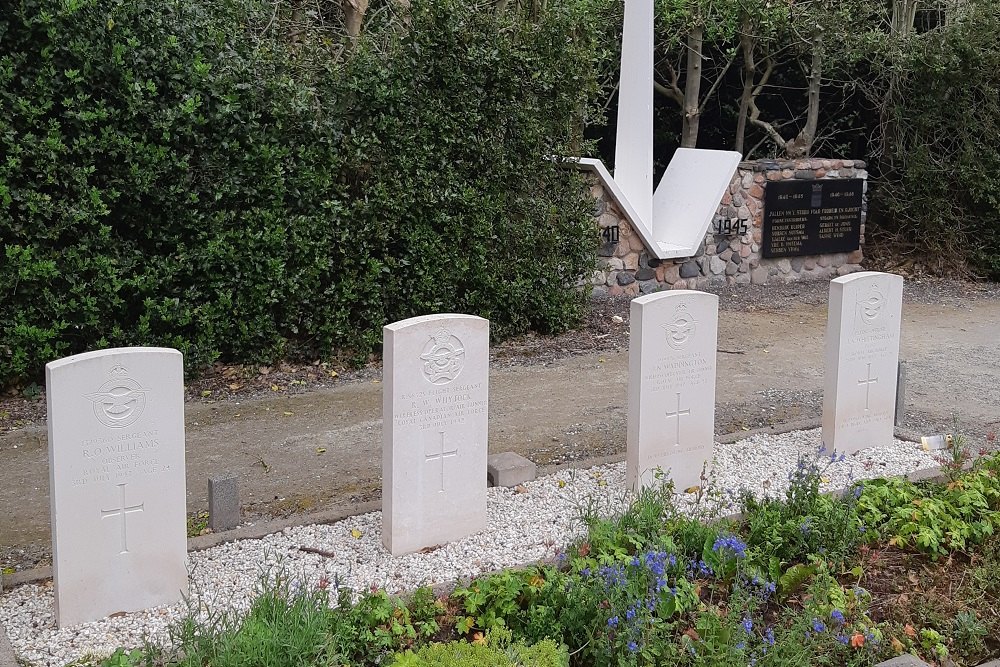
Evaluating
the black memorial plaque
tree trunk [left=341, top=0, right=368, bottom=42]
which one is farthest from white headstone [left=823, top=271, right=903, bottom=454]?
the black memorial plaque

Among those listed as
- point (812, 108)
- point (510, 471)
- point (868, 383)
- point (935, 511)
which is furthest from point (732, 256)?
point (935, 511)

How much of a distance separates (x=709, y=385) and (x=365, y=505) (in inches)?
78.3

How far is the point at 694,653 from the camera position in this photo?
359 centimetres

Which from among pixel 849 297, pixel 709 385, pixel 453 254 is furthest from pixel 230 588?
pixel 453 254

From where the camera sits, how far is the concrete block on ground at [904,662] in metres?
Result: 3.62

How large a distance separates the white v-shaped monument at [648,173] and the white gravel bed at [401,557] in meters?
5.33

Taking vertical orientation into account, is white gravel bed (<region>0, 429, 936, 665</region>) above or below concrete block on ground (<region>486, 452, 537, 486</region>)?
below

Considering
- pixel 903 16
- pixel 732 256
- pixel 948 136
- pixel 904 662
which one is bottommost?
pixel 904 662

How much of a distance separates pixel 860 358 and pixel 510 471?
7.44ft

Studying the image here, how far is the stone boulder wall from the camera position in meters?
11.2

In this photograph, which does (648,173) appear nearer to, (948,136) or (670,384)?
(948,136)

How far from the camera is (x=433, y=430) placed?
15.7ft

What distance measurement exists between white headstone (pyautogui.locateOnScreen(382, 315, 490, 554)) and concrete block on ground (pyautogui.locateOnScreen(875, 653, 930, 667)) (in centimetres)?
204

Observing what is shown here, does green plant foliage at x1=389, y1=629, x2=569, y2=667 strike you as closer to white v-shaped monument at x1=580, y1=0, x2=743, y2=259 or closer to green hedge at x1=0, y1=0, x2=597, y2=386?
green hedge at x1=0, y1=0, x2=597, y2=386
